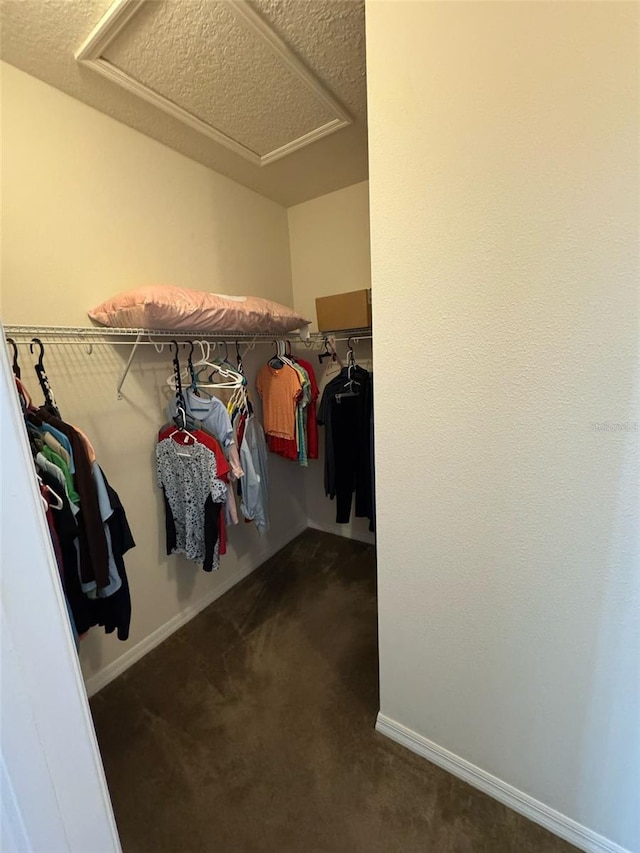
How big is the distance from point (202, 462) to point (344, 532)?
64.0 inches

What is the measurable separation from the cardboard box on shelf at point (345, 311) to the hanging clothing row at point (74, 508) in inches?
56.5

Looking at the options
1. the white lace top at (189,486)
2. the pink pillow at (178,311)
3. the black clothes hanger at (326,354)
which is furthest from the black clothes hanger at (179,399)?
the black clothes hanger at (326,354)

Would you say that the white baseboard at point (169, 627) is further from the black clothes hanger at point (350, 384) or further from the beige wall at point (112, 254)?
the black clothes hanger at point (350, 384)

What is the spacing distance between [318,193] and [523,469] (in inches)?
92.1

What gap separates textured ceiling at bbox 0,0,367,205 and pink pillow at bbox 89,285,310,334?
32.1 inches

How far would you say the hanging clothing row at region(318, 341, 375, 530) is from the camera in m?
2.16

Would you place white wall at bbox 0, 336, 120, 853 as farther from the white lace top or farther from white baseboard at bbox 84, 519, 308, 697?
the white lace top

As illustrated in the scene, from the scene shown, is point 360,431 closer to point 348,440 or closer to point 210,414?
point 348,440

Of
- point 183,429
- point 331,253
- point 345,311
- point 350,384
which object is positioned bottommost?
point 183,429

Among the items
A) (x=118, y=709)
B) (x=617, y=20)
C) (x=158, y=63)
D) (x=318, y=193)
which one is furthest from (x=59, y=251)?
(x=118, y=709)

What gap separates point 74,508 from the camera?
123 cm

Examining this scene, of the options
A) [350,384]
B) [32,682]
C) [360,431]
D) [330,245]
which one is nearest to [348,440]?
[360,431]

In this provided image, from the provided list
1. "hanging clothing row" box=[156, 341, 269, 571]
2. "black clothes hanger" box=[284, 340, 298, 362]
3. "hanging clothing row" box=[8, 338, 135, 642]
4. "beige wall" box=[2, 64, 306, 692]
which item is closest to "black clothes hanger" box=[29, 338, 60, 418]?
"hanging clothing row" box=[8, 338, 135, 642]

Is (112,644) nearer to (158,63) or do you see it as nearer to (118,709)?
(118,709)
